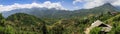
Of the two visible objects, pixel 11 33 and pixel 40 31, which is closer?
pixel 11 33

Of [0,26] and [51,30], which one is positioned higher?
[0,26]

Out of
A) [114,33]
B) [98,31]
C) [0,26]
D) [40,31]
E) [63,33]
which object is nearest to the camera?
[114,33]

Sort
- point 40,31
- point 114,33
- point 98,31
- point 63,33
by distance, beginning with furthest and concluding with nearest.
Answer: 1. point 63,33
2. point 40,31
3. point 98,31
4. point 114,33

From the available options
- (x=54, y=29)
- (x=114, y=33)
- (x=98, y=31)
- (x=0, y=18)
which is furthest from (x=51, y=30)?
(x=114, y=33)

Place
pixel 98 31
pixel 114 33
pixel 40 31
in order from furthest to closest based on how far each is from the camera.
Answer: pixel 40 31
pixel 98 31
pixel 114 33

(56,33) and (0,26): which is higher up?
(0,26)

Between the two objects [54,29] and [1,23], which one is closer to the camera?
[1,23]

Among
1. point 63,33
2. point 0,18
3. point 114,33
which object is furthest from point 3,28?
point 63,33

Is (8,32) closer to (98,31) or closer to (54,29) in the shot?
(98,31)

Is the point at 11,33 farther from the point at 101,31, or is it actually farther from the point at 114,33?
the point at 114,33
